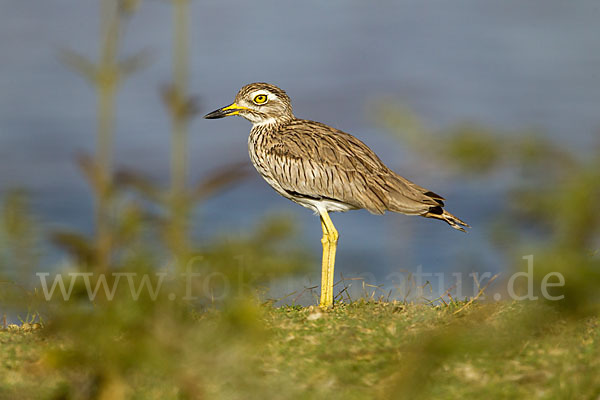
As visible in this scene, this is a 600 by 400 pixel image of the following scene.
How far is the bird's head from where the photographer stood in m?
9.06

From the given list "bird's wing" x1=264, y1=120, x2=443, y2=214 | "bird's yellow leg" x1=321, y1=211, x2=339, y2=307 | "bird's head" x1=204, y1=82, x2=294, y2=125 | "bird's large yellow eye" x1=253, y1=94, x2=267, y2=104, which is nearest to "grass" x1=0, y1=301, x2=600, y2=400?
"bird's yellow leg" x1=321, y1=211, x2=339, y2=307

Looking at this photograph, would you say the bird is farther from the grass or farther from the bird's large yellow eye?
the grass

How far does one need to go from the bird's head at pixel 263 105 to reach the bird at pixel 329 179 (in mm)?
179

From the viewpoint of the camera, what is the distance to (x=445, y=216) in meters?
8.31

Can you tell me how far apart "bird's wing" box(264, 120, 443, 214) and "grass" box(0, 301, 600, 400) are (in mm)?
1729

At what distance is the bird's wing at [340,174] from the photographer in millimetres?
8141

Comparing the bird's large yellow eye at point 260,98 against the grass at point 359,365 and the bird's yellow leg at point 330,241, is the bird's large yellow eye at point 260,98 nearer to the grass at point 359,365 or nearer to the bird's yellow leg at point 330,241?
the bird's yellow leg at point 330,241

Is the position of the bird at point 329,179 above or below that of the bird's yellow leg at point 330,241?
above

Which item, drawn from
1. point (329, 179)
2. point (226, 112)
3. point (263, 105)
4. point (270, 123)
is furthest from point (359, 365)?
point (226, 112)

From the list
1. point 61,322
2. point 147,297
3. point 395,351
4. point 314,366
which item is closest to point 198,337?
point 147,297

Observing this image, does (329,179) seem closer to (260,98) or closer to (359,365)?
(260,98)

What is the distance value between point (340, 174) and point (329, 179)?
129 mm

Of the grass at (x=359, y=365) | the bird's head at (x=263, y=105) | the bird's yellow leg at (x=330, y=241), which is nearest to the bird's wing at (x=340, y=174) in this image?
the bird's yellow leg at (x=330, y=241)

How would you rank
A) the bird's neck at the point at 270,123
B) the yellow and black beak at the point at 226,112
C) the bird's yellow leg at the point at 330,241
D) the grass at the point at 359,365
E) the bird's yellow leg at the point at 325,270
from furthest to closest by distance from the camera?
the yellow and black beak at the point at 226,112, the bird's neck at the point at 270,123, the bird's yellow leg at the point at 330,241, the bird's yellow leg at the point at 325,270, the grass at the point at 359,365
